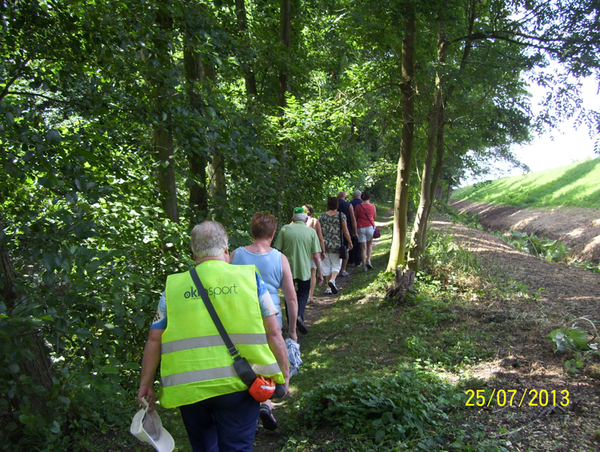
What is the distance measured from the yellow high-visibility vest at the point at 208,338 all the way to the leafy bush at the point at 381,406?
A: 1.61 metres

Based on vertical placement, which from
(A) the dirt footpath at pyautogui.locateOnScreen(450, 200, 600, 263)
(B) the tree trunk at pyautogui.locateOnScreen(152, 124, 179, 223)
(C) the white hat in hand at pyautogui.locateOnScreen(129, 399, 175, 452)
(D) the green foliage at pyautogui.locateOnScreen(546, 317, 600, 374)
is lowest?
(A) the dirt footpath at pyautogui.locateOnScreen(450, 200, 600, 263)

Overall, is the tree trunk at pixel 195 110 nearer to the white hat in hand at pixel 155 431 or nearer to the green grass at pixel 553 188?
the white hat in hand at pixel 155 431

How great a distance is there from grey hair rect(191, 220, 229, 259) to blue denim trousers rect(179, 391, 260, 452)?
2.63 feet

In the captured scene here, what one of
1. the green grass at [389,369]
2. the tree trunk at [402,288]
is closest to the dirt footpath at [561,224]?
the green grass at [389,369]

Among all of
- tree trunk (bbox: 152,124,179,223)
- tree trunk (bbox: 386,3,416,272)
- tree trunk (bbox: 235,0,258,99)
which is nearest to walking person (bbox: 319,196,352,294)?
tree trunk (bbox: 386,3,416,272)

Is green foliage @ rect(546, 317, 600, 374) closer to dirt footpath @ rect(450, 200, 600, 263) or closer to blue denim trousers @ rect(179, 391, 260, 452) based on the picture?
blue denim trousers @ rect(179, 391, 260, 452)

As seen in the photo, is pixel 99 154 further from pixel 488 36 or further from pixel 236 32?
pixel 488 36

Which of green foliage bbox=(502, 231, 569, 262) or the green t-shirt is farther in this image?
green foliage bbox=(502, 231, 569, 262)

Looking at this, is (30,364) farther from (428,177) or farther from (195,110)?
(428,177)

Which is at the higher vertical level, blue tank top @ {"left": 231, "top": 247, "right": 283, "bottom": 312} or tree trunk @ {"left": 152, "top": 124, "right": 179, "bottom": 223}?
tree trunk @ {"left": 152, "top": 124, "right": 179, "bottom": 223}

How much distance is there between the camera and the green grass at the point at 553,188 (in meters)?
26.7
